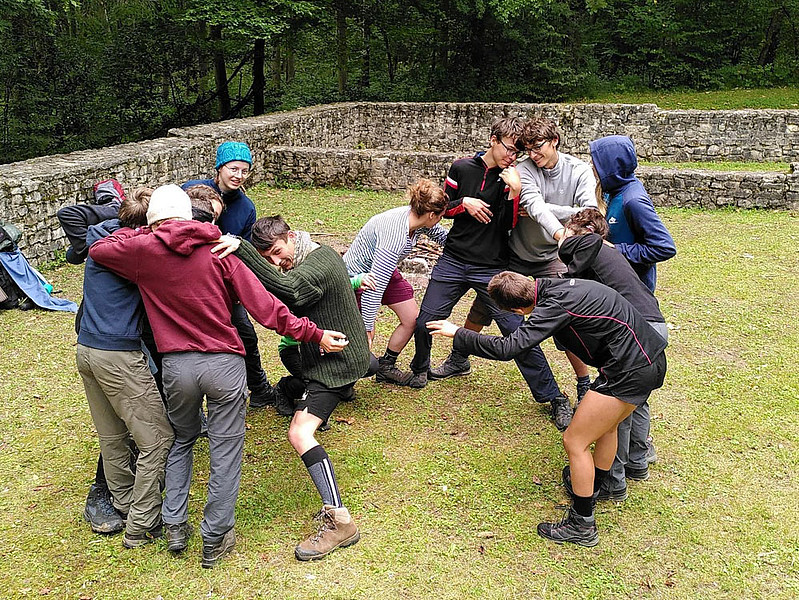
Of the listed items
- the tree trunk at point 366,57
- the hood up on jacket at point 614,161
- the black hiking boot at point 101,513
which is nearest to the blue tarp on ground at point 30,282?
the black hiking boot at point 101,513

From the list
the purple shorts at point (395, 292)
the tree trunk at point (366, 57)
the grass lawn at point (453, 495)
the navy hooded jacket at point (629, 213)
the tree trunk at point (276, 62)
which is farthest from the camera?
the tree trunk at point (276, 62)

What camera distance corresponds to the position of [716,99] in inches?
752

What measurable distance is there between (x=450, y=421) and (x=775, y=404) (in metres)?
2.31

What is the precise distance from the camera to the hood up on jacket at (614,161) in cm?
398

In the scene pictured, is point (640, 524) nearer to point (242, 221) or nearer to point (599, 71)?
point (242, 221)

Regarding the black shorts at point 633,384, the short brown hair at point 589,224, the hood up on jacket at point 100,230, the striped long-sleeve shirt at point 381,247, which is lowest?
the black shorts at point 633,384

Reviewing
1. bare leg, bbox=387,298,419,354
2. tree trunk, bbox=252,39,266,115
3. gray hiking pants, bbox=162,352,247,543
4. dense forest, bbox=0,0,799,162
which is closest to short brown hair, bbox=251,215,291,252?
gray hiking pants, bbox=162,352,247,543

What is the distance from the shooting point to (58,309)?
646 centimetres

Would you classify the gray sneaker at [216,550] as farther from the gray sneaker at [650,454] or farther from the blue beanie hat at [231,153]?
the gray sneaker at [650,454]

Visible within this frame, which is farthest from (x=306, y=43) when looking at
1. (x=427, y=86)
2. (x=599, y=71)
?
(x=599, y=71)

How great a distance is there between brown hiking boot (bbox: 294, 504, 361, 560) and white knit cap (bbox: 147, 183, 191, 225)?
1.56 meters

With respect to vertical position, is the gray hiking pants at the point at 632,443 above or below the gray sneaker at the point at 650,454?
above

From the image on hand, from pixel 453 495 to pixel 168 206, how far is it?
7.17ft

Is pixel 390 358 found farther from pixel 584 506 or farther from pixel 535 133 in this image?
pixel 584 506
